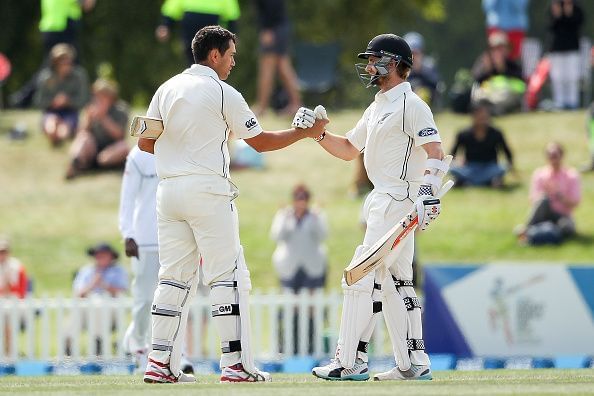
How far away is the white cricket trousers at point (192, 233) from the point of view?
29.5 ft

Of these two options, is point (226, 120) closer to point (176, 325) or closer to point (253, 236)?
point (176, 325)

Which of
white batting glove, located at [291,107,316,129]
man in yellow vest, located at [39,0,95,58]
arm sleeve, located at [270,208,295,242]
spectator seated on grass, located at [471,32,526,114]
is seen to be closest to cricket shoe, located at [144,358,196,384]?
white batting glove, located at [291,107,316,129]

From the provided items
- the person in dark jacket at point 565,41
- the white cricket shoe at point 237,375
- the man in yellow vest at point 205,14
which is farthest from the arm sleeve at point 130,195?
the person in dark jacket at point 565,41

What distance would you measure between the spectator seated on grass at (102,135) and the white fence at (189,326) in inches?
207

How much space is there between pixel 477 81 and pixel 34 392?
15.7 m

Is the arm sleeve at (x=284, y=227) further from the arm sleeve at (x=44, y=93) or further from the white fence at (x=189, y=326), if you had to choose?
the arm sleeve at (x=44, y=93)

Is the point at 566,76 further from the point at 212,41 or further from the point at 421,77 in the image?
the point at 212,41

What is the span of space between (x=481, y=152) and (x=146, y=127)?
1146 centimetres

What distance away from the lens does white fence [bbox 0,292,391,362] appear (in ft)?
50.1

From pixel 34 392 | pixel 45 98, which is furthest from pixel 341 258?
pixel 34 392

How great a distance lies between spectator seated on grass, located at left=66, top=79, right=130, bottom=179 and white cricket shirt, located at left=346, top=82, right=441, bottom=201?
11141 mm

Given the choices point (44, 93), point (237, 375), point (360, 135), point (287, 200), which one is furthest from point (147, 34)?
point (237, 375)

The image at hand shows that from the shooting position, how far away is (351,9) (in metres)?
36.8

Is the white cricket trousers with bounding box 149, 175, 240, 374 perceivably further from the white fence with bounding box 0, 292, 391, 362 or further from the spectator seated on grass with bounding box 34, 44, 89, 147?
the spectator seated on grass with bounding box 34, 44, 89, 147
